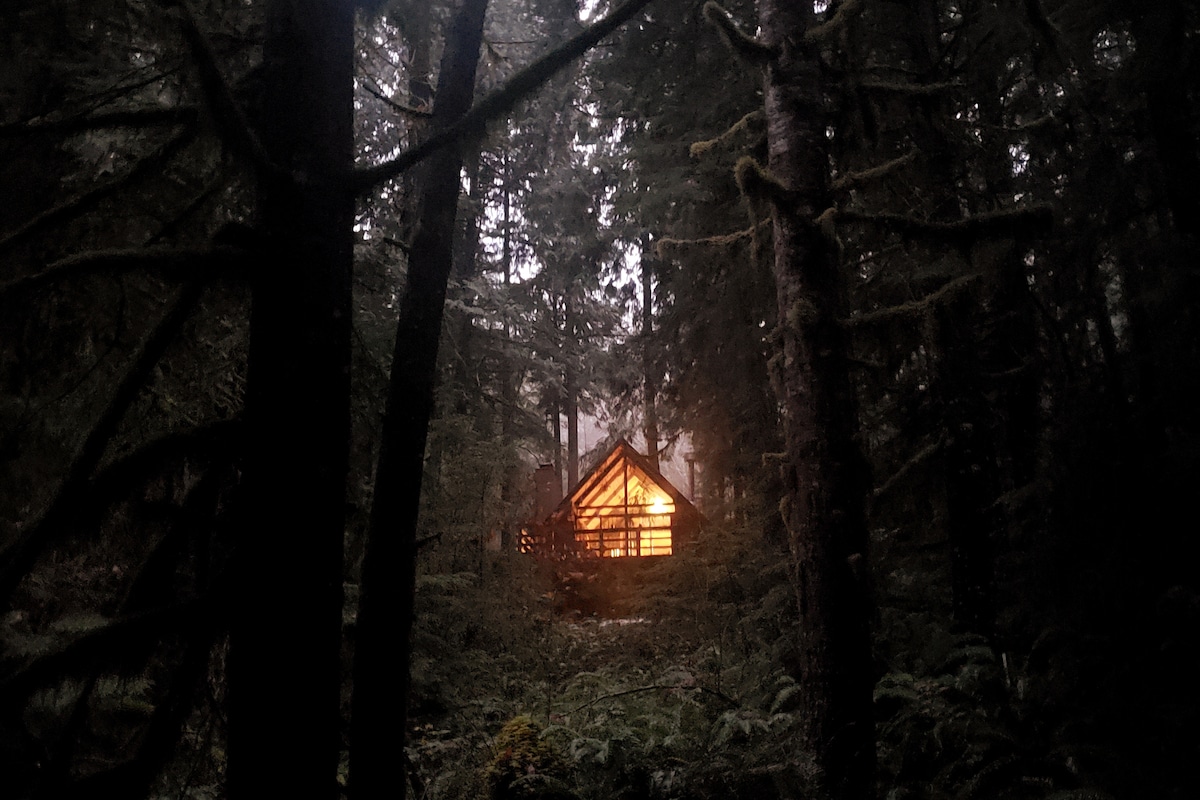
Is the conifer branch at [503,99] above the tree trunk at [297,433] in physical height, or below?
above

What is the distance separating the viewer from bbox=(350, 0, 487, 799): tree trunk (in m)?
4.66

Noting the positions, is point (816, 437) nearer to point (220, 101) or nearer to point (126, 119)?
point (220, 101)

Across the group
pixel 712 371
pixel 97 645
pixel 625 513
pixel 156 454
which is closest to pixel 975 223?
pixel 156 454

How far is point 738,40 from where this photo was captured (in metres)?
4.88

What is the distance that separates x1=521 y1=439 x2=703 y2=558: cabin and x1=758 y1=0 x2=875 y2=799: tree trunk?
1436 centimetres

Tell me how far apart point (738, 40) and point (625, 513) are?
55.1 ft

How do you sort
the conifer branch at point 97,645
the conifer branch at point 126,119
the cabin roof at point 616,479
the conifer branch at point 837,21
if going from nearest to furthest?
A: 1. the conifer branch at point 97,645
2. the conifer branch at point 126,119
3. the conifer branch at point 837,21
4. the cabin roof at point 616,479

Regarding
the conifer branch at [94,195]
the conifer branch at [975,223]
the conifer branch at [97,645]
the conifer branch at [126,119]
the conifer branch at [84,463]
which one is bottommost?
the conifer branch at [97,645]

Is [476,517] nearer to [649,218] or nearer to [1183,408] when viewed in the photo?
[649,218]

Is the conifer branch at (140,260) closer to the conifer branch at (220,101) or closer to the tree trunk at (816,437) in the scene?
the conifer branch at (220,101)

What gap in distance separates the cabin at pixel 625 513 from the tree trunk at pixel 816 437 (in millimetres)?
14361

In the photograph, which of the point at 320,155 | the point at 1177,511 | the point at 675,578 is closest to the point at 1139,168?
the point at 1177,511

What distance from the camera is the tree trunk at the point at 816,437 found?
447 centimetres

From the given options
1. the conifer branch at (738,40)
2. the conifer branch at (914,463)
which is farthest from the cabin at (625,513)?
the conifer branch at (738,40)
